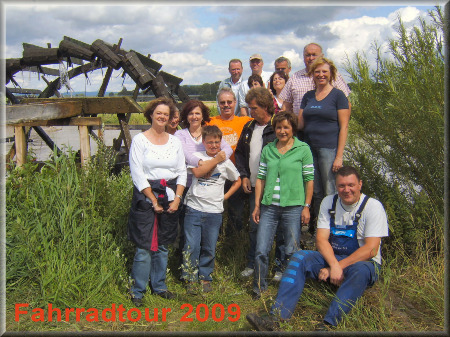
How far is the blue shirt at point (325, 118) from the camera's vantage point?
433cm

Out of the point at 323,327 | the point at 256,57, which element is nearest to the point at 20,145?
the point at 256,57

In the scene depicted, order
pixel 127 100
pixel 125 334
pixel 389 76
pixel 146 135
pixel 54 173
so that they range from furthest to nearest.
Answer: pixel 127 100
pixel 54 173
pixel 389 76
pixel 146 135
pixel 125 334

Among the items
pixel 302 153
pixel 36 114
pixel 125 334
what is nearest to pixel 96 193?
pixel 36 114

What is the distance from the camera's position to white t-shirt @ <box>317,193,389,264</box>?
3.52 meters

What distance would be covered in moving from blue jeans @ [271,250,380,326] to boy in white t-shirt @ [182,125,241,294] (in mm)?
1039

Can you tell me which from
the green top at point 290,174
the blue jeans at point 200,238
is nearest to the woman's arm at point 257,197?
the green top at point 290,174

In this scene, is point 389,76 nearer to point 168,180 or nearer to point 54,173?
point 168,180

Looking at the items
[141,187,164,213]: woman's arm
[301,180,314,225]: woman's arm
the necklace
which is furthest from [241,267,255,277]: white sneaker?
the necklace

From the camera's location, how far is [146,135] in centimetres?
404

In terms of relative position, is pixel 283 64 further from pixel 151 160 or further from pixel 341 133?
pixel 151 160

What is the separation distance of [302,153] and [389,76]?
127 cm

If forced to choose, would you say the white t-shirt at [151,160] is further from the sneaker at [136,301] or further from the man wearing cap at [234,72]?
the man wearing cap at [234,72]

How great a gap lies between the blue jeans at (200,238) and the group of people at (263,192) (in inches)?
0.4

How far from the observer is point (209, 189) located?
430 cm
